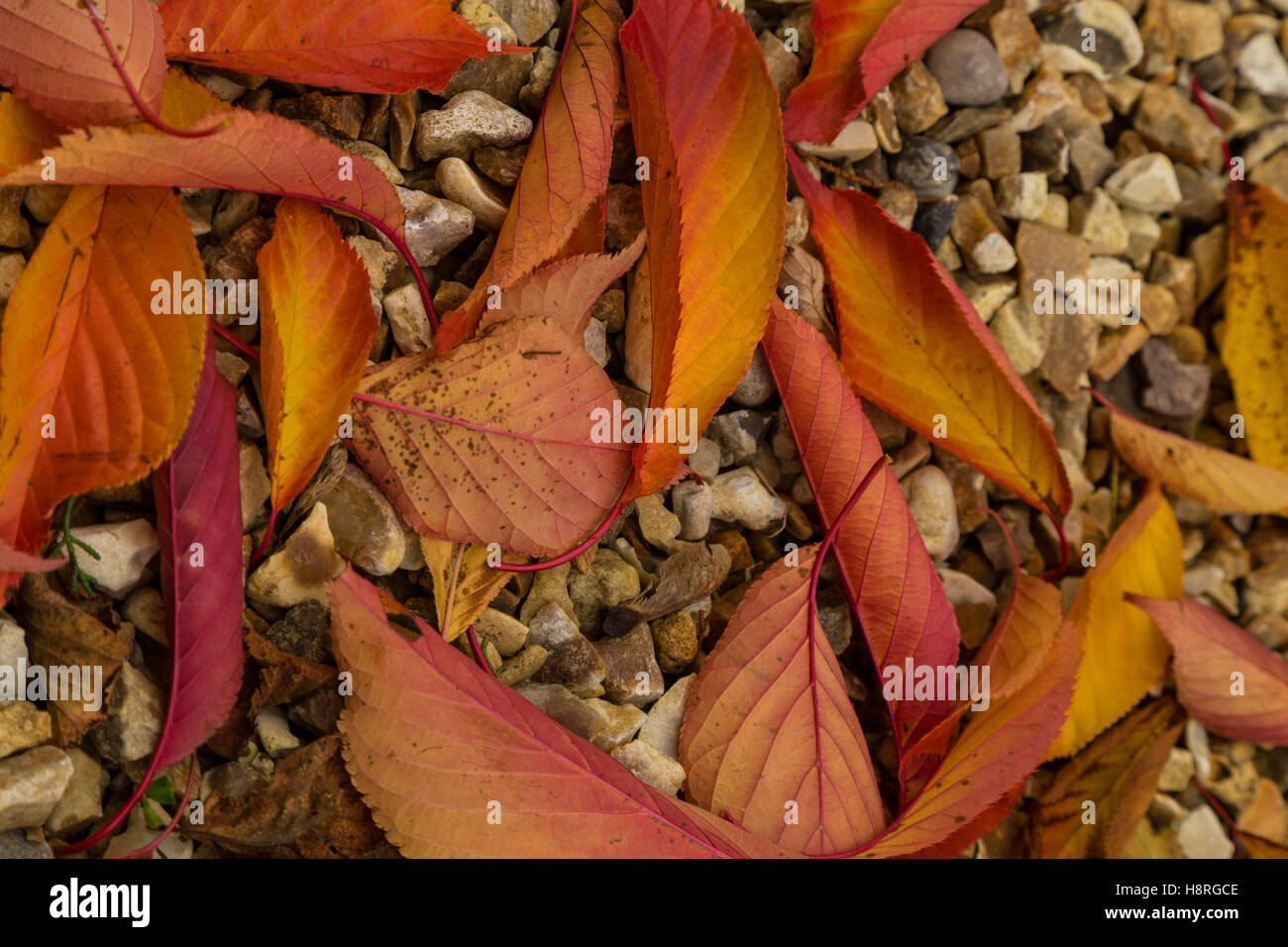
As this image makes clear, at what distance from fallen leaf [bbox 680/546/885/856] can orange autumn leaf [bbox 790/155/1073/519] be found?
255mm

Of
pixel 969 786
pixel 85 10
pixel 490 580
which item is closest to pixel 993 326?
pixel 969 786

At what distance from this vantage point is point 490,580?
0.91 meters

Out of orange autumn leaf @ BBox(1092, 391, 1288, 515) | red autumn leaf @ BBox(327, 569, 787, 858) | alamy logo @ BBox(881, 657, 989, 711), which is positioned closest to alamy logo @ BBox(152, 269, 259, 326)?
red autumn leaf @ BBox(327, 569, 787, 858)

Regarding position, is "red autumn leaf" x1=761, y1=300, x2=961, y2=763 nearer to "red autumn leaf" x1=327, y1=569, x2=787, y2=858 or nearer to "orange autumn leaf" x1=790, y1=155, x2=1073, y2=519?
"orange autumn leaf" x1=790, y1=155, x2=1073, y2=519

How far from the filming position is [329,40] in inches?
34.3

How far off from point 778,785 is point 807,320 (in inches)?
19.6

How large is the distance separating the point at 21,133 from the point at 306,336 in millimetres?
285

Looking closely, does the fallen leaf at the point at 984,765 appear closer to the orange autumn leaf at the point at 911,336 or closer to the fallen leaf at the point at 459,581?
the orange autumn leaf at the point at 911,336

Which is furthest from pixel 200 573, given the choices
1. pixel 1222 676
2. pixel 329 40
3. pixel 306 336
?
pixel 1222 676

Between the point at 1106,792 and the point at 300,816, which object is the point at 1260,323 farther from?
the point at 300,816

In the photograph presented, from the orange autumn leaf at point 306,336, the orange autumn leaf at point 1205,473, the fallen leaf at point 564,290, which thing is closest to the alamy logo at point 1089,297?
the orange autumn leaf at point 1205,473

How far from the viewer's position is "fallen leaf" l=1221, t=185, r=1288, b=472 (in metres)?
1.25

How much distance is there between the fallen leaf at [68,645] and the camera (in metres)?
0.84
